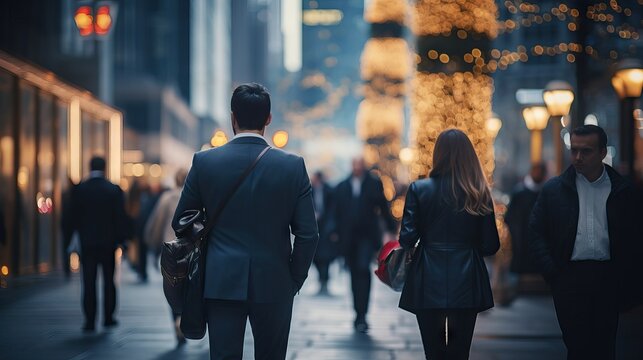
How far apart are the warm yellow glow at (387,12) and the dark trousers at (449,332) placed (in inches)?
1515

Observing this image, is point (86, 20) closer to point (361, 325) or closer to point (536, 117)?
point (536, 117)

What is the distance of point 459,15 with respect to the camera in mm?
23422

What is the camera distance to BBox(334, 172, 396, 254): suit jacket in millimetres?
13023

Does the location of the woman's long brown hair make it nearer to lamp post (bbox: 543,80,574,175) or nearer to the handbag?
the handbag

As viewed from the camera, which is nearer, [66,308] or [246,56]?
[66,308]

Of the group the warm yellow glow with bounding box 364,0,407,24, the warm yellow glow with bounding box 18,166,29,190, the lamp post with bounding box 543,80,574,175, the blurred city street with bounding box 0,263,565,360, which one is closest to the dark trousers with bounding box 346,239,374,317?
the blurred city street with bounding box 0,263,565,360

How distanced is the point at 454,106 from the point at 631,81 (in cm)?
906

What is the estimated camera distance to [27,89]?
20.6 meters

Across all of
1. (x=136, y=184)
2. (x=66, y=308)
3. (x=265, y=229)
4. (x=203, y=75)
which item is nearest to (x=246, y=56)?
(x=203, y=75)

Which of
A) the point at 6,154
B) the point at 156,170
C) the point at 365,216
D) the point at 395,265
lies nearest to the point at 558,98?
the point at 365,216

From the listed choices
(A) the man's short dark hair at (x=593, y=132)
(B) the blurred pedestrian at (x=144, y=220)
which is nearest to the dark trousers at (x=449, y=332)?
(A) the man's short dark hair at (x=593, y=132)

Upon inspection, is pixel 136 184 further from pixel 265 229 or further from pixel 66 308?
pixel 265 229

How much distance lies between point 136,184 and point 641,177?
1077 centimetres

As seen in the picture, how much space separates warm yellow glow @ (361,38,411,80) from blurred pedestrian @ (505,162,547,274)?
31309mm
